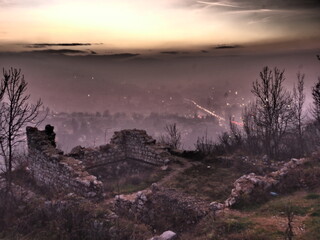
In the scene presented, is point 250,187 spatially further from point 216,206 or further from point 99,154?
point 99,154

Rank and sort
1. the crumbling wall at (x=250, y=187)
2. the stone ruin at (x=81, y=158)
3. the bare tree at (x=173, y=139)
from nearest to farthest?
the crumbling wall at (x=250, y=187) < the stone ruin at (x=81, y=158) < the bare tree at (x=173, y=139)

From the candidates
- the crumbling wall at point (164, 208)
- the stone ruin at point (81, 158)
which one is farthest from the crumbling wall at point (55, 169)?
the crumbling wall at point (164, 208)

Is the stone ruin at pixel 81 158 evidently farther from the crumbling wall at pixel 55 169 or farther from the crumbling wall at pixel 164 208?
the crumbling wall at pixel 164 208

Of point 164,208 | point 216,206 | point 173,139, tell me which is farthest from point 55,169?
point 173,139

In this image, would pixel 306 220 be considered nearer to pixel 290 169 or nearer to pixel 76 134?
pixel 290 169

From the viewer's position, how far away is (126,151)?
1934 cm

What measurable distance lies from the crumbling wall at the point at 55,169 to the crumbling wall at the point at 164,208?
147cm

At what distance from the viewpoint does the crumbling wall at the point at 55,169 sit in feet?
42.3

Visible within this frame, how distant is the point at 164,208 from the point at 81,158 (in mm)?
6919

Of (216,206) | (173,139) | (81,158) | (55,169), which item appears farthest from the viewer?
(173,139)

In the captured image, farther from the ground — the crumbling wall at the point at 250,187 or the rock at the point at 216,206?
the crumbling wall at the point at 250,187

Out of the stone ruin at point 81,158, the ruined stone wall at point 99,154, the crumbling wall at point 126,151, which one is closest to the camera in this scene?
the stone ruin at point 81,158

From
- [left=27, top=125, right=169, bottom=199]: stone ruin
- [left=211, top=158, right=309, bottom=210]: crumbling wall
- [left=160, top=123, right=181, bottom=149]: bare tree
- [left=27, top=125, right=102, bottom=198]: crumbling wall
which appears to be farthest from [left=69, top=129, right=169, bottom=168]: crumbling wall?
[left=160, top=123, right=181, bottom=149]: bare tree

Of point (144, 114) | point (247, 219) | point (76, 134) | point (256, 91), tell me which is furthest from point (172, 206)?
point (144, 114)
